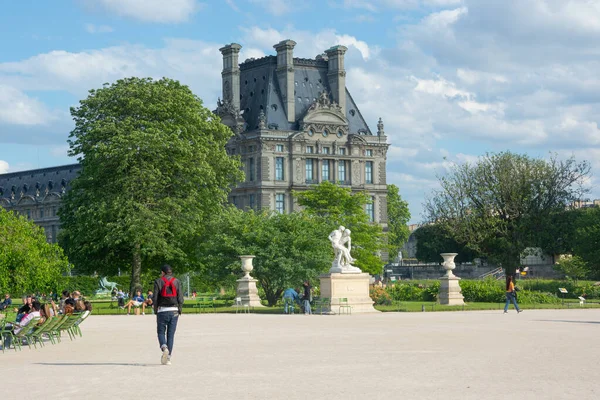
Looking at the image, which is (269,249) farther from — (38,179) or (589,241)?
(38,179)

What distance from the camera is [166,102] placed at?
52.6 metres

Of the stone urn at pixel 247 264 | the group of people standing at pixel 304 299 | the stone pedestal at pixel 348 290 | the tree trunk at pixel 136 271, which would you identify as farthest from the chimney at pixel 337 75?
the stone pedestal at pixel 348 290

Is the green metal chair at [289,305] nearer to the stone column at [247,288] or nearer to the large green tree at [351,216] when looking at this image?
the stone column at [247,288]

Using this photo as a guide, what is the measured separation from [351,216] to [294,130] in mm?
25460

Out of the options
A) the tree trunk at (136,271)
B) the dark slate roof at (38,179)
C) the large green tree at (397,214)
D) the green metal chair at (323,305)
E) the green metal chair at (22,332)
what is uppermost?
the dark slate roof at (38,179)

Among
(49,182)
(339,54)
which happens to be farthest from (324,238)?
(49,182)

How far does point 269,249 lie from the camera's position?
4919 centimetres

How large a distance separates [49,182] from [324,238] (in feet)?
335

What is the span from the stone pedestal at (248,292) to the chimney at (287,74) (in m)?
59.9

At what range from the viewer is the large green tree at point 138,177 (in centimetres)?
5016

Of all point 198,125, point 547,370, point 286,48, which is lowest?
point 547,370

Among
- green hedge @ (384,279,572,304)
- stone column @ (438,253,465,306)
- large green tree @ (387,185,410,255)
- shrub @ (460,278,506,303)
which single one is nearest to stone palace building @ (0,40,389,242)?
large green tree @ (387,185,410,255)

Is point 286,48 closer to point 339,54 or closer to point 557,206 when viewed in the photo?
point 339,54

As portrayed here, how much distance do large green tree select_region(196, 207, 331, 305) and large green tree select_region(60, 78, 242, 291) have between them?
6.11 ft
